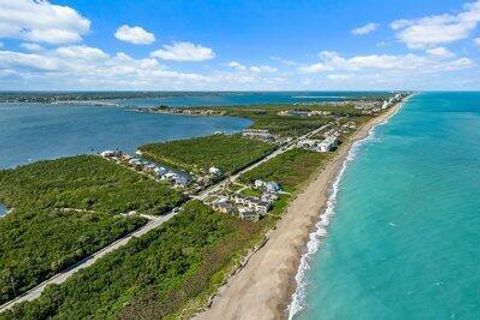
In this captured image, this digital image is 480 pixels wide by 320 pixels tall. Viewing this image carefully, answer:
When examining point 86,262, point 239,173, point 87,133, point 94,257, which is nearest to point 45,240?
point 94,257

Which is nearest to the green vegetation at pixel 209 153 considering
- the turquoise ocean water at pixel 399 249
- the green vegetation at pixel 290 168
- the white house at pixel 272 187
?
the green vegetation at pixel 290 168

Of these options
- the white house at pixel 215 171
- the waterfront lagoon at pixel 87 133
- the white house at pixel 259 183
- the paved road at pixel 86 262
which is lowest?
the waterfront lagoon at pixel 87 133

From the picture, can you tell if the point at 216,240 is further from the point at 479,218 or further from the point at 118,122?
the point at 118,122

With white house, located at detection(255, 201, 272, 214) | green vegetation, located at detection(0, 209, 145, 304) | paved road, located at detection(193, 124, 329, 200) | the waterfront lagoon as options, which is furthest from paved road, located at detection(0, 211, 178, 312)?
the waterfront lagoon

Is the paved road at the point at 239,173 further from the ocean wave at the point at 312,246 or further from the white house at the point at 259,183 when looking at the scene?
the ocean wave at the point at 312,246

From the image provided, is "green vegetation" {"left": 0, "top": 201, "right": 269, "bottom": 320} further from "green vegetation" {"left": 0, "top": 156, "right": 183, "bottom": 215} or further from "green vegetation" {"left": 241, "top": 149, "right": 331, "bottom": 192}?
"green vegetation" {"left": 241, "top": 149, "right": 331, "bottom": 192}

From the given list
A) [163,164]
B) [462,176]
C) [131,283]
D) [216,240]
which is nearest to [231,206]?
[216,240]

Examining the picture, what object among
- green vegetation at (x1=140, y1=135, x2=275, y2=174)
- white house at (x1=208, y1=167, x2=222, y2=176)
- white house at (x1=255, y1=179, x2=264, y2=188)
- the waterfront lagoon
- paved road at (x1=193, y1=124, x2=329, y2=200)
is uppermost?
white house at (x1=208, y1=167, x2=222, y2=176)
